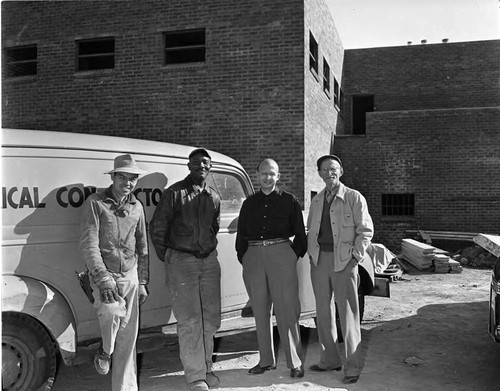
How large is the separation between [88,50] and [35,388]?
31.9 feet

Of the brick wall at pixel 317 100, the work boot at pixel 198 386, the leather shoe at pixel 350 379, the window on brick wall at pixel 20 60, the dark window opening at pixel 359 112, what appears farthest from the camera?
the dark window opening at pixel 359 112

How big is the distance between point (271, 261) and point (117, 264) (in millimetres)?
1355

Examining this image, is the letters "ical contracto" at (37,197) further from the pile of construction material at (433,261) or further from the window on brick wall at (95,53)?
A: the pile of construction material at (433,261)

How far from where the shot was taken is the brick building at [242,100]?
1015 cm

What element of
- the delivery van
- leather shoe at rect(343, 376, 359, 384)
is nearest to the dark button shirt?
the delivery van

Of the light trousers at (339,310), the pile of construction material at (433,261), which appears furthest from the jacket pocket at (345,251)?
the pile of construction material at (433,261)

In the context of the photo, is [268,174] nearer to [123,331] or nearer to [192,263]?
[192,263]

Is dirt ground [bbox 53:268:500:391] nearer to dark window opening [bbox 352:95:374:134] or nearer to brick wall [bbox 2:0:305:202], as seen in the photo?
brick wall [bbox 2:0:305:202]

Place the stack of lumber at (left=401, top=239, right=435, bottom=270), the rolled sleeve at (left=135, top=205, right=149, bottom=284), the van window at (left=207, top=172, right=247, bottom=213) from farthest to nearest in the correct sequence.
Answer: the stack of lumber at (left=401, top=239, right=435, bottom=270), the van window at (left=207, top=172, right=247, bottom=213), the rolled sleeve at (left=135, top=205, right=149, bottom=284)

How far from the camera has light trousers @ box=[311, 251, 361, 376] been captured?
4297 millimetres

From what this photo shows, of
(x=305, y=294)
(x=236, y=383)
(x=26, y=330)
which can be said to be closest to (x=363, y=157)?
(x=305, y=294)

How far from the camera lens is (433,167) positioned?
14055mm

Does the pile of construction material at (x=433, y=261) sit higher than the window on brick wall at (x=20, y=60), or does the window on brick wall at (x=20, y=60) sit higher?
the window on brick wall at (x=20, y=60)

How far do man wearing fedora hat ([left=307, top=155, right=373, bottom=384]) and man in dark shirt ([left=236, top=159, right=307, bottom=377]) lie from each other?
0.69 feet
